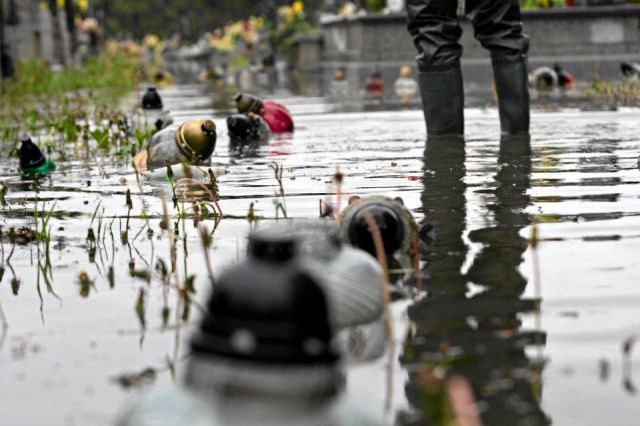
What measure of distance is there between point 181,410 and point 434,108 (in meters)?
7.27

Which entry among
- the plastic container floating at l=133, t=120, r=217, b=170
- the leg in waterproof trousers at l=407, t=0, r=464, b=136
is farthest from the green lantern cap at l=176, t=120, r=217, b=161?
the leg in waterproof trousers at l=407, t=0, r=464, b=136

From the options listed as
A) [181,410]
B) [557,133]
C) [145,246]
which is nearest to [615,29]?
[557,133]

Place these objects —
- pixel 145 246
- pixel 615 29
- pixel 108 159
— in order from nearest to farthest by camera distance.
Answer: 1. pixel 145 246
2. pixel 108 159
3. pixel 615 29

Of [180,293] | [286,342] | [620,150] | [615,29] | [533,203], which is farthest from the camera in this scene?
[615,29]

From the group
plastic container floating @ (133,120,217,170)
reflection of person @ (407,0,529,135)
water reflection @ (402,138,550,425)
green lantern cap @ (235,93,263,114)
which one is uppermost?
reflection of person @ (407,0,529,135)

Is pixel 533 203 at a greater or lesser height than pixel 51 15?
lesser

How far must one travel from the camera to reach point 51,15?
146ft

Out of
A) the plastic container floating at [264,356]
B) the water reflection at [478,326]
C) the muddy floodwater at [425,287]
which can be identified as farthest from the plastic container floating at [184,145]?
the plastic container floating at [264,356]

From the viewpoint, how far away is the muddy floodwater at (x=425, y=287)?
299 centimetres

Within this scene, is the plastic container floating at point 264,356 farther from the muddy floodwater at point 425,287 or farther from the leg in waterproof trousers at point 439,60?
the leg in waterproof trousers at point 439,60

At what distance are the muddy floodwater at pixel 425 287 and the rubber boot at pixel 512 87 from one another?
88 cm

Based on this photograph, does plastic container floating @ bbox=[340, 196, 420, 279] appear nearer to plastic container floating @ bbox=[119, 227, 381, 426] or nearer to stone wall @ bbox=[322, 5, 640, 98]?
plastic container floating @ bbox=[119, 227, 381, 426]

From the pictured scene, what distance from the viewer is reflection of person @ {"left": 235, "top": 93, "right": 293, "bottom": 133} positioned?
1066 centimetres

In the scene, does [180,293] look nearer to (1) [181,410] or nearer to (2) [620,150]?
(1) [181,410]
